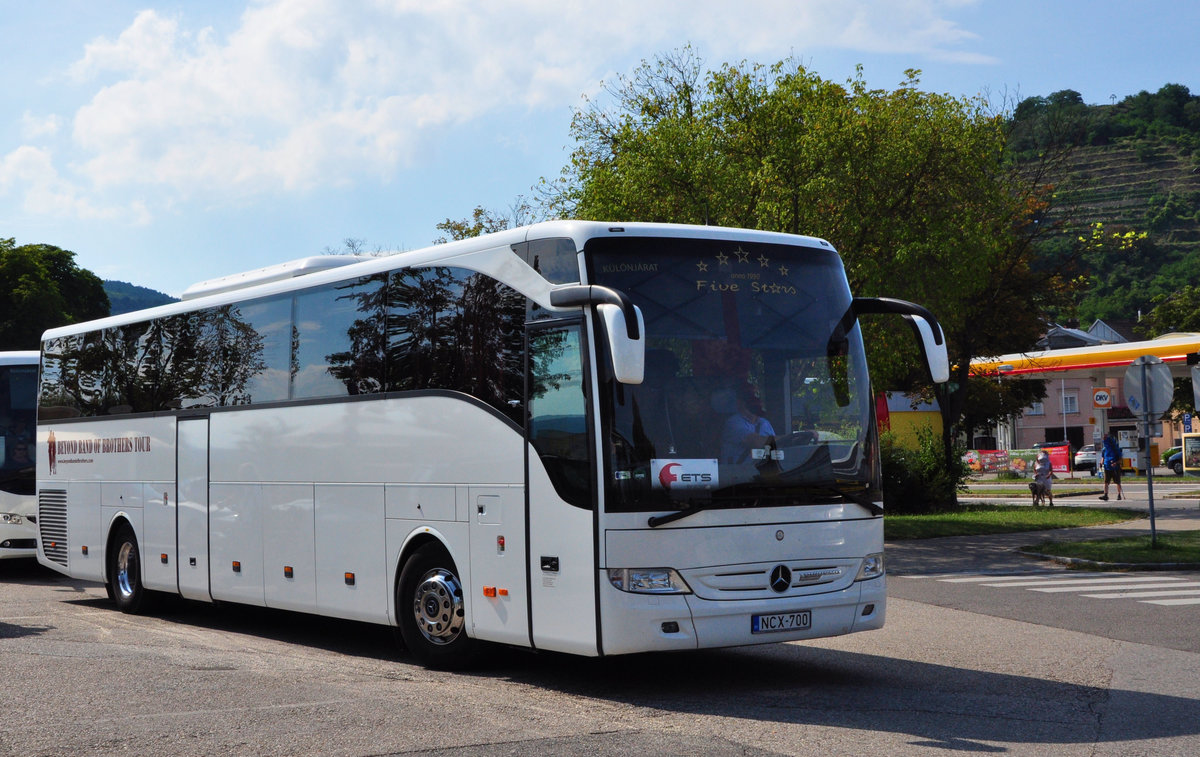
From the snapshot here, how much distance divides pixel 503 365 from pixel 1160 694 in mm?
5246

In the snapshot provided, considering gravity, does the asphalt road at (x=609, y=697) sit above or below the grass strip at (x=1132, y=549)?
above

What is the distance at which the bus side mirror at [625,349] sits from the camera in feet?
26.8

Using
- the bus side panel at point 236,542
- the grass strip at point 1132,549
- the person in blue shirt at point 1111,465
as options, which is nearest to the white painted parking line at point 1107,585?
the grass strip at point 1132,549

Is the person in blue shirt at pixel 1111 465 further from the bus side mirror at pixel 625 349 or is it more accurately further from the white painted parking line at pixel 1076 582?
the bus side mirror at pixel 625 349

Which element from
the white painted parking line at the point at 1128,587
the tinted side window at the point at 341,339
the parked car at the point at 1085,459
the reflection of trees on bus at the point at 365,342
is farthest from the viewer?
the parked car at the point at 1085,459

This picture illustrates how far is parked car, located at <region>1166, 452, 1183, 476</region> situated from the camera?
6312cm

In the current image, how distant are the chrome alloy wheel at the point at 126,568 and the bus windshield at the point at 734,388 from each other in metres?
8.83

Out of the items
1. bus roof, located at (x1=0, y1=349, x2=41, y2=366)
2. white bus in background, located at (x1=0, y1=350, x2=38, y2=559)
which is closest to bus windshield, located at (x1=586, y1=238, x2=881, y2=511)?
white bus in background, located at (x1=0, y1=350, x2=38, y2=559)

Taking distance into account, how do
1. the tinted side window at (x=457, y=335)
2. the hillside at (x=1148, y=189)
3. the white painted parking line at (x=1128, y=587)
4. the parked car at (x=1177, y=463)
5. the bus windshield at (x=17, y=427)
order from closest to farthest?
the tinted side window at (x=457, y=335) < the white painted parking line at (x=1128, y=587) < the bus windshield at (x=17, y=427) < the parked car at (x=1177, y=463) < the hillside at (x=1148, y=189)

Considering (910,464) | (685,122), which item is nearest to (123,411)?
(685,122)

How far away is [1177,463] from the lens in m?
63.6

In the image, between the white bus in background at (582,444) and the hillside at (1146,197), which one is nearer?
the white bus in background at (582,444)

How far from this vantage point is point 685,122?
83.6 ft

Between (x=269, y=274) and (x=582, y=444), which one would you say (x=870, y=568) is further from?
(x=269, y=274)
